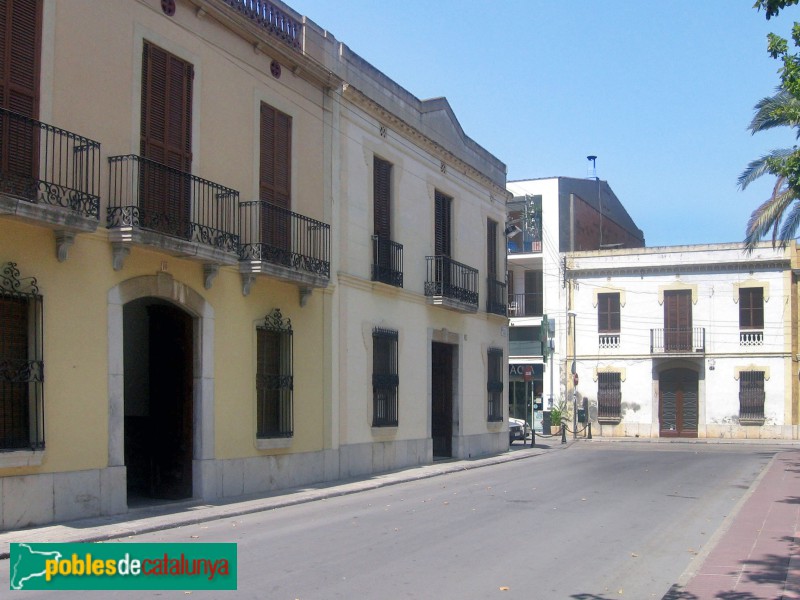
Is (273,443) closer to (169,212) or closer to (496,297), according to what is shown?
(169,212)

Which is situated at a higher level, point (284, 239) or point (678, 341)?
point (284, 239)

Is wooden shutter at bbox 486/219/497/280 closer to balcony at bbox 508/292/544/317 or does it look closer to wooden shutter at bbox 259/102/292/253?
wooden shutter at bbox 259/102/292/253

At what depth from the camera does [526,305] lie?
45.0 metres

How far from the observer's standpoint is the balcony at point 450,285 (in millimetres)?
23844

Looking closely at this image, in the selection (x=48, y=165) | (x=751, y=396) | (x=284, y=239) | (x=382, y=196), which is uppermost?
(x=382, y=196)

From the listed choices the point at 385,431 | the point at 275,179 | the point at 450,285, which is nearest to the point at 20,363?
the point at 275,179

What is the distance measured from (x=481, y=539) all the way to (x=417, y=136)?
14.1m

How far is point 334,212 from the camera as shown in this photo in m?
19.7

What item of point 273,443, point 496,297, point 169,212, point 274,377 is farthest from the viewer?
point 496,297

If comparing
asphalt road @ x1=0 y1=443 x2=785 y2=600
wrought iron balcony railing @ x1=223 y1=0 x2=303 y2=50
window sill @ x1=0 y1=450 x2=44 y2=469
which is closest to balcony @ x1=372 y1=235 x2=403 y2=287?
asphalt road @ x1=0 y1=443 x2=785 y2=600

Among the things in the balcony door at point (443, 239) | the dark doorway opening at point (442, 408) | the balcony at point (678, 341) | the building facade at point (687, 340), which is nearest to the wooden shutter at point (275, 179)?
the balcony door at point (443, 239)

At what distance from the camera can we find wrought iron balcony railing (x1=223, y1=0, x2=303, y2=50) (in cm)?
1666

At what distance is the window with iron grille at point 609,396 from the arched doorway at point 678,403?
1.81 metres

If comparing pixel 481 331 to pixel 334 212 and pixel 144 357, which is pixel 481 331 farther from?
pixel 144 357
